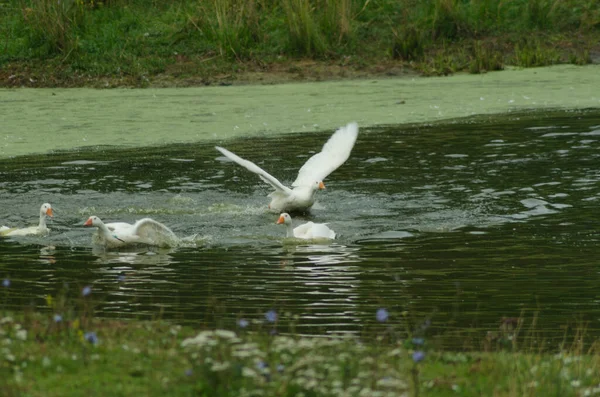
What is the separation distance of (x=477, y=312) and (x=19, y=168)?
27.0 ft

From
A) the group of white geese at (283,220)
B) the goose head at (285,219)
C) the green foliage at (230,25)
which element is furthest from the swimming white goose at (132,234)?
the green foliage at (230,25)

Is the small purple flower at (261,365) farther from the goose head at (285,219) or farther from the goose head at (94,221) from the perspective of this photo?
the goose head at (285,219)

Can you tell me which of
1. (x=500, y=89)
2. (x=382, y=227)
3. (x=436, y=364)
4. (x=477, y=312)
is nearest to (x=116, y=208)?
(x=382, y=227)

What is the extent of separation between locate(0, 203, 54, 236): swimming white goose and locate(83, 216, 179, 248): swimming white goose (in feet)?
1.55

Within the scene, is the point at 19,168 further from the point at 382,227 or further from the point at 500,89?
the point at 500,89

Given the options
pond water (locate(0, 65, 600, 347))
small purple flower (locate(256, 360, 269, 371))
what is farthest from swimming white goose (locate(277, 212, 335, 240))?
small purple flower (locate(256, 360, 269, 371))

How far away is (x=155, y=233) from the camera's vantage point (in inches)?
401

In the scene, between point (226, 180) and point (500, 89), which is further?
point (500, 89)

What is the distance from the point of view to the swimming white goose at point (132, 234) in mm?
10164

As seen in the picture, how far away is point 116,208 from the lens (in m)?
12.0

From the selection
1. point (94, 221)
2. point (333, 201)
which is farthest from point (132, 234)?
point (333, 201)

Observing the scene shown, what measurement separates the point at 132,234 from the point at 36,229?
1.04 meters

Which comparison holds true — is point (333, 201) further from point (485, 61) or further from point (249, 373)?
point (485, 61)

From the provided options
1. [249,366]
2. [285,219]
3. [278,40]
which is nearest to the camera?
[249,366]
